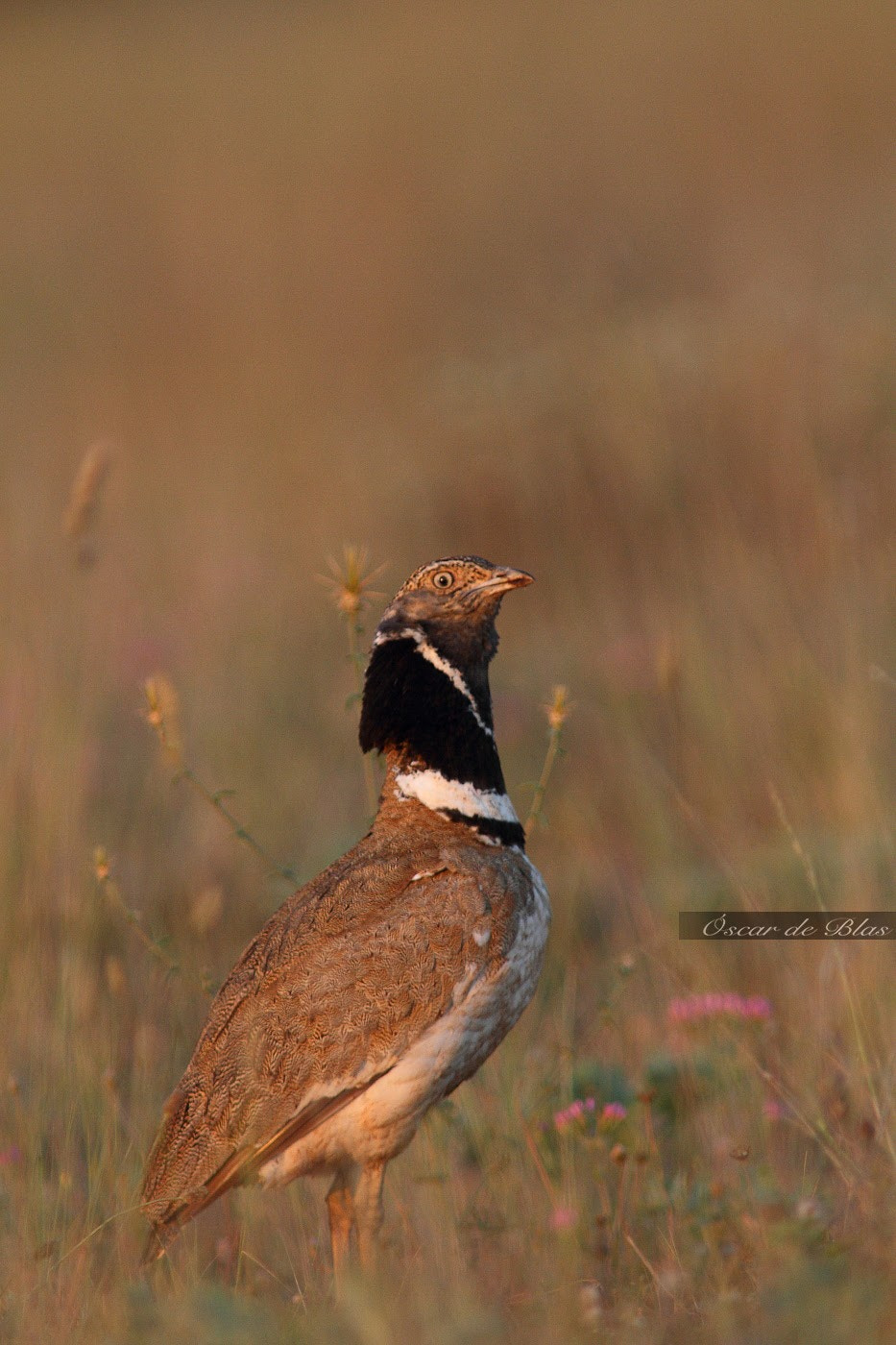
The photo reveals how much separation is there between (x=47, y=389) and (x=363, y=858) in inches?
478

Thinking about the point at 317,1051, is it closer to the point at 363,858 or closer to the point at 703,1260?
the point at 363,858

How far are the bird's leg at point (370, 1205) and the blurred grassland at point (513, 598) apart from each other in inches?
6.7

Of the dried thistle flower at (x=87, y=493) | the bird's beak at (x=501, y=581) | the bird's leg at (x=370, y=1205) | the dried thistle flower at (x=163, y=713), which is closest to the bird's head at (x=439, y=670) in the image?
the bird's beak at (x=501, y=581)

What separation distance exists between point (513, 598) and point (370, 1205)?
585 centimetres

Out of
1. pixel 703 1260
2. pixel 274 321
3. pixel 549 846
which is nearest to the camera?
pixel 703 1260

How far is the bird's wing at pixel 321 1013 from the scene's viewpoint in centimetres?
346

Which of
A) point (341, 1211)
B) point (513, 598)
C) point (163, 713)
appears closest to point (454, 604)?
point (163, 713)

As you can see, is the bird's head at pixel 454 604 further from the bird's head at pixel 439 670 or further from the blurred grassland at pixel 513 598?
the blurred grassland at pixel 513 598

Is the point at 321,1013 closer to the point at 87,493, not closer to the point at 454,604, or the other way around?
the point at 454,604

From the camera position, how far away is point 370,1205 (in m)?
3.62

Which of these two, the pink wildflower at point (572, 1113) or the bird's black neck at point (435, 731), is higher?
the bird's black neck at point (435, 731)

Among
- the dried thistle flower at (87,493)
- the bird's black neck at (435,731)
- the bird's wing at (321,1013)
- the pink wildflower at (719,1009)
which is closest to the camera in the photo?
the bird's wing at (321,1013)

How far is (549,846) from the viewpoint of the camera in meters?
6.77

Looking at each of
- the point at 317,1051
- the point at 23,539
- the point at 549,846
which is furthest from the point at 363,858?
the point at 23,539
